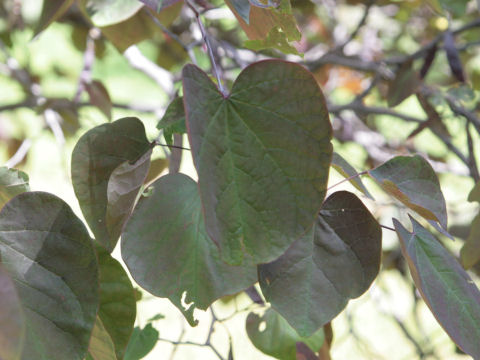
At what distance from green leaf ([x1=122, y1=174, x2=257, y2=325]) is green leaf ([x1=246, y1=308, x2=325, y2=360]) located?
141 millimetres

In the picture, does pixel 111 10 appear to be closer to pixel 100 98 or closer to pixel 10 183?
pixel 10 183

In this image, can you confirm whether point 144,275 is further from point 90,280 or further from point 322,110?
point 322,110

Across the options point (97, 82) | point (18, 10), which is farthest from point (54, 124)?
point (18, 10)

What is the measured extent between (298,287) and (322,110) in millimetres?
115

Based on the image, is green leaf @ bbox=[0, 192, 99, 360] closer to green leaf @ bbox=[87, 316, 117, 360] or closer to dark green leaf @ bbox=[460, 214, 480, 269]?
green leaf @ bbox=[87, 316, 117, 360]

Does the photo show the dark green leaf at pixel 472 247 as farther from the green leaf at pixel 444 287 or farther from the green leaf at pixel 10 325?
the green leaf at pixel 10 325

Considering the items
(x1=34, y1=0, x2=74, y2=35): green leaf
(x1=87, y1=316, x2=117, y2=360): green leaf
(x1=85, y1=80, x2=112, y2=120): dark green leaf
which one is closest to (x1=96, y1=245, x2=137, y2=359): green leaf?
(x1=87, y1=316, x2=117, y2=360): green leaf

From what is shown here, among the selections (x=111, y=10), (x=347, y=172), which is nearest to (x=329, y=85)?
(x=111, y=10)

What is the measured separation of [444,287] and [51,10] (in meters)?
0.39

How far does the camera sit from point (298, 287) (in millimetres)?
324

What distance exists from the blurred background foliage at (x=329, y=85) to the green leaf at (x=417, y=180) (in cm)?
7

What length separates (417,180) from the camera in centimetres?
37

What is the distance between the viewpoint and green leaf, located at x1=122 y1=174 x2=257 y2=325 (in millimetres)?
317

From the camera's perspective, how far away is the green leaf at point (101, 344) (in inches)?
13.1
